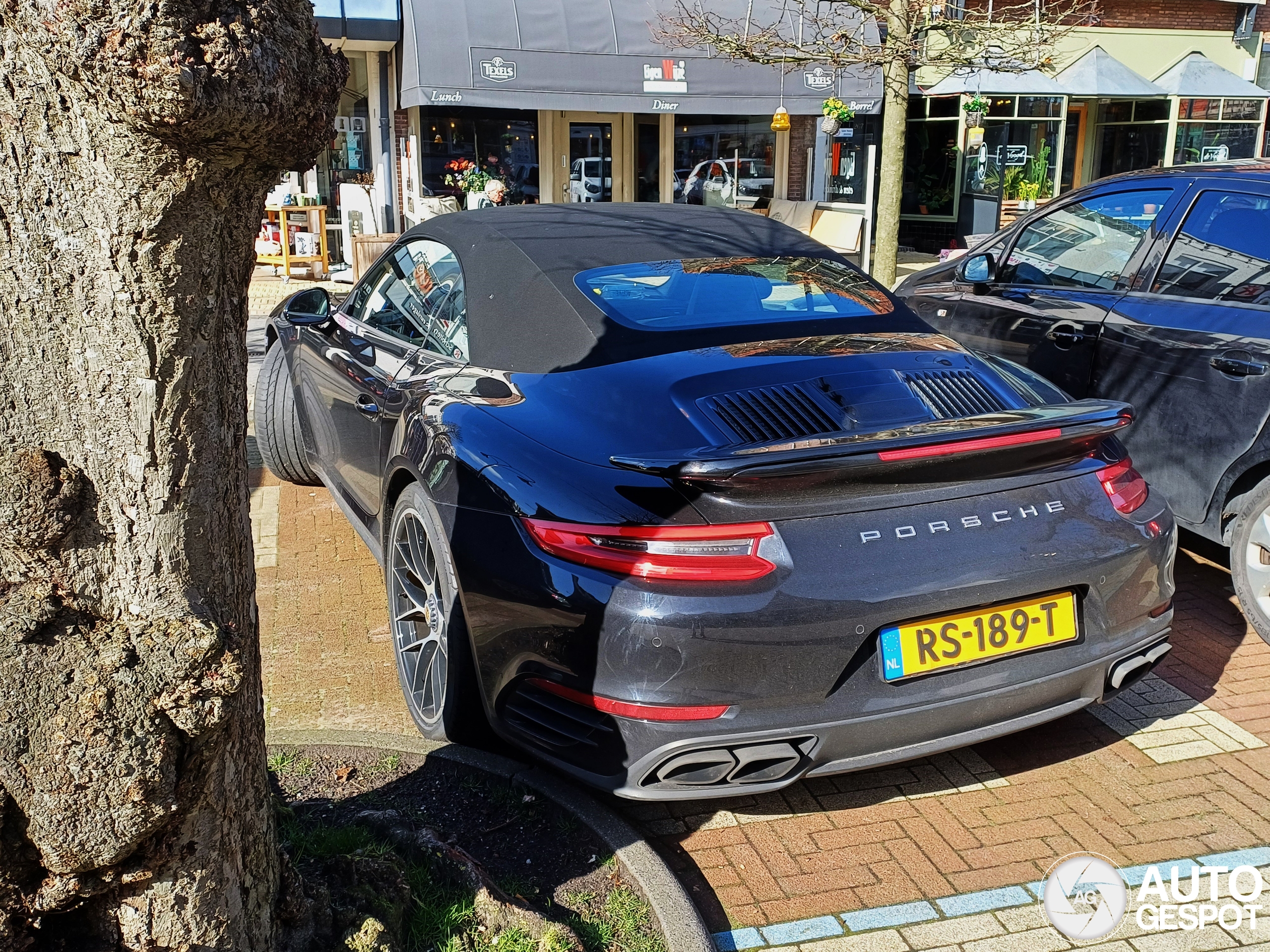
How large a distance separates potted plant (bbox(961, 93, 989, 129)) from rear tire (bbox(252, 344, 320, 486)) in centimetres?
1439

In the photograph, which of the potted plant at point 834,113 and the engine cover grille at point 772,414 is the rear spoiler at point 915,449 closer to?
the engine cover grille at point 772,414

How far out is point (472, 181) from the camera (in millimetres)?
15031

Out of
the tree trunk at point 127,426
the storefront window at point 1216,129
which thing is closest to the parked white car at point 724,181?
the storefront window at point 1216,129

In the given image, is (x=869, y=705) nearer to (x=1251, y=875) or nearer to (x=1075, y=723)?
(x=1251, y=875)


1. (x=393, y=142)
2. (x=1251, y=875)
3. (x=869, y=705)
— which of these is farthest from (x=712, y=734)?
(x=393, y=142)

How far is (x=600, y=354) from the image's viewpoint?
3.42 m

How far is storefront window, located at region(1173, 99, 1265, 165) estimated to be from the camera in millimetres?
20484

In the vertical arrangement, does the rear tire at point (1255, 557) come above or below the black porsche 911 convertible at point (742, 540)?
below

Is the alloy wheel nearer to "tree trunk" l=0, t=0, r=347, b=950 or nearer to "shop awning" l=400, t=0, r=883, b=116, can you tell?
"tree trunk" l=0, t=0, r=347, b=950

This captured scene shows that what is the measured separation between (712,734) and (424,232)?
2683 mm

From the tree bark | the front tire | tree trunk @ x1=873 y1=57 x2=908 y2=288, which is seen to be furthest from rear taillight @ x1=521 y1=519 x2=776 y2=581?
tree trunk @ x1=873 y1=57 x2=908 y2=288

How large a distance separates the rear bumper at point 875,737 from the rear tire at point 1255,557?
162cm

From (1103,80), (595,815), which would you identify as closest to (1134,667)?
(595,815)

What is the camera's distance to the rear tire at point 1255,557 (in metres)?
4.27
